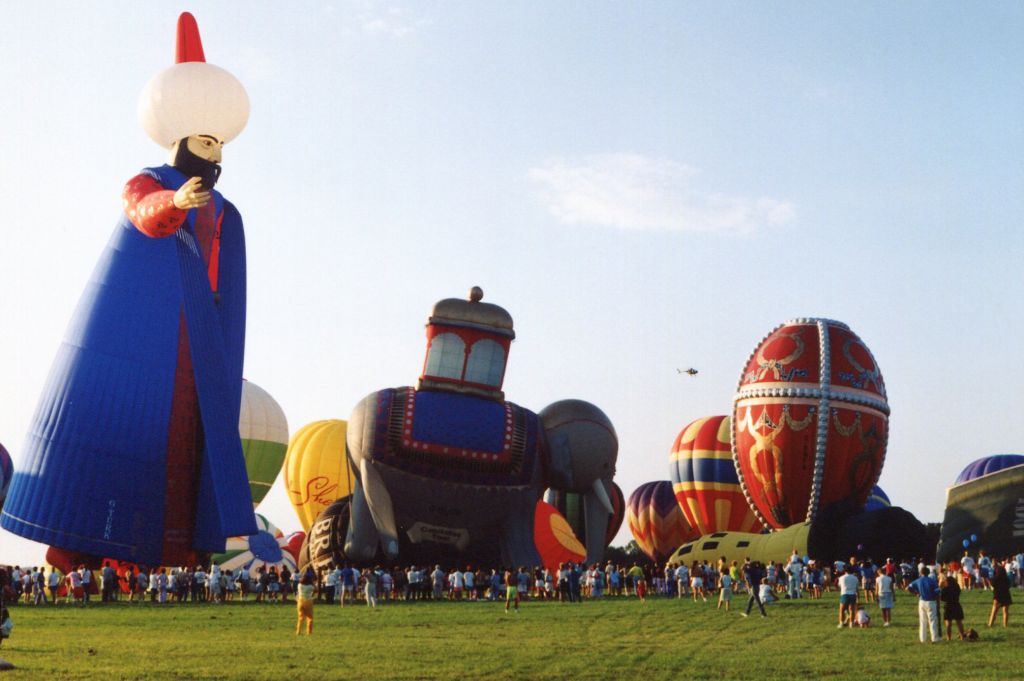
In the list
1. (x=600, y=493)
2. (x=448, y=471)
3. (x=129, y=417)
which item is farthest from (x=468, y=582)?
(x=129, y=417)

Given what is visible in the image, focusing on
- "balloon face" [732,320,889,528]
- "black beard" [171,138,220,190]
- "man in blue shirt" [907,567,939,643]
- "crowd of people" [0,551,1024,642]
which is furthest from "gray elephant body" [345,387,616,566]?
"man in blue shirt" [907,567,939,643]

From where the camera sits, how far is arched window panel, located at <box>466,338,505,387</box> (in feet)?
120

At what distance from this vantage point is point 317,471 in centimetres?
4766

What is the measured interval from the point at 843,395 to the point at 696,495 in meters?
12.5

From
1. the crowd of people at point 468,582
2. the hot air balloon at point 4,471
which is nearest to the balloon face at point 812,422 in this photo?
the crowd of people at point 468,582

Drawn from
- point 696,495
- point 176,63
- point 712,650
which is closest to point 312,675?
point 712,650

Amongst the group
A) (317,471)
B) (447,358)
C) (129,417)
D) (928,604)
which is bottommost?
(928,604)

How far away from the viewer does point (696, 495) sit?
51906 mm

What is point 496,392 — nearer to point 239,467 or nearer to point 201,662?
point 239,467

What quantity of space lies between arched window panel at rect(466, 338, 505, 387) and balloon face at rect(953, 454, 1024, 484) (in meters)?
31.8

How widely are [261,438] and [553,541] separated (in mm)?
18231

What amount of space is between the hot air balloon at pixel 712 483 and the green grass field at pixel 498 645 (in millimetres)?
21943

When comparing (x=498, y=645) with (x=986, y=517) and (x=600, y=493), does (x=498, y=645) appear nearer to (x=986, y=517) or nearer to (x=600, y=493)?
(x=600, y=493)

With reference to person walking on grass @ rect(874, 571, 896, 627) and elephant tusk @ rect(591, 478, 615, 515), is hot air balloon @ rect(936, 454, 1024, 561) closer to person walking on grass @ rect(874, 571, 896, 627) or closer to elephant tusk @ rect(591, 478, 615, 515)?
elephant tusk @ rect(591, 478, 615, 515)
